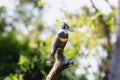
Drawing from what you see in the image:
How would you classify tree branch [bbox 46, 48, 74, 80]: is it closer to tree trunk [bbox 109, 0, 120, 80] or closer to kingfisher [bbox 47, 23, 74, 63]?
kingfisher [bbox 47, 23, 74, 63]

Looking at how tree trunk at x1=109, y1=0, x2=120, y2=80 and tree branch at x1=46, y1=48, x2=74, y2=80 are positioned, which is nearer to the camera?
tree branch at x1=46, y1=48, x2=74, y2=80

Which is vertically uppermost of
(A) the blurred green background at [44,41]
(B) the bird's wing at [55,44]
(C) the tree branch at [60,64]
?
(B) the bird's wing at [55,44]

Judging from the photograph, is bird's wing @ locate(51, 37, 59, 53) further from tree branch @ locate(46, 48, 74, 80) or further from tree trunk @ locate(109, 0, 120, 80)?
tree trunk @ locate(109, 0, 120, 80)

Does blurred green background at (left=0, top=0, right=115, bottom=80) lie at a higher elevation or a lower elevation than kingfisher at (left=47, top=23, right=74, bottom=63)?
lower

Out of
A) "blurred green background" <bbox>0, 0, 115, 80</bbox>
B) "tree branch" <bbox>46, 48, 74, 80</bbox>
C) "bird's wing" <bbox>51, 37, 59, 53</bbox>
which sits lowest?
"blurred green background" <bbox>0, 0, 115, 80</bbox>

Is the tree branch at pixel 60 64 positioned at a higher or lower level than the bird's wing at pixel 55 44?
lower

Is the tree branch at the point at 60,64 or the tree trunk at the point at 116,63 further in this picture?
the tree trunk at the point at 116,63

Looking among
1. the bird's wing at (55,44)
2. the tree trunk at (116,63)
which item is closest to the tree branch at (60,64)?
the bird's wing at (55,44)

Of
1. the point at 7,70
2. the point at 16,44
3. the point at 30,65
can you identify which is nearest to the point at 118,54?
the point at 30,65

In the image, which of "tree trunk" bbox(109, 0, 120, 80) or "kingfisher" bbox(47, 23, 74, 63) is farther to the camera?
"tree trunk" bbox(109, 0, 120, 80)

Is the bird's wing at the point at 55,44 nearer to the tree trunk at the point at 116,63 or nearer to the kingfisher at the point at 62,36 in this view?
the kingfisher at the point at 62,36

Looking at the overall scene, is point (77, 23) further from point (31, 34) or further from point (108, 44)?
point (31, 34)

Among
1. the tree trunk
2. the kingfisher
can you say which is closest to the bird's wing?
the kingfisher

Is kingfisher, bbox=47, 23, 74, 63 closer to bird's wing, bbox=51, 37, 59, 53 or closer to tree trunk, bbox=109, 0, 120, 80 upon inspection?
bird's wing, bbox=51, 37, 59, 53
